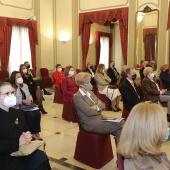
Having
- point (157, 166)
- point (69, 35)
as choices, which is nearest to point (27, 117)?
point (157, 166)

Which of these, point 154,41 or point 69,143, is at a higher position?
point 154,41

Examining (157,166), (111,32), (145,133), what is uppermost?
(111,32)

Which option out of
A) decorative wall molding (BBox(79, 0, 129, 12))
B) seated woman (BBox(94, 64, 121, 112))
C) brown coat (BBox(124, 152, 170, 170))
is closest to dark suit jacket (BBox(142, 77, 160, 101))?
seated woman (BBox(94, 64, 121, 112))

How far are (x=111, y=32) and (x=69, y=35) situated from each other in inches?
123

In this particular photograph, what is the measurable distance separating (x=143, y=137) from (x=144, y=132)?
1.3 inches

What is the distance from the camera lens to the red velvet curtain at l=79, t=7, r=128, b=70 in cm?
849

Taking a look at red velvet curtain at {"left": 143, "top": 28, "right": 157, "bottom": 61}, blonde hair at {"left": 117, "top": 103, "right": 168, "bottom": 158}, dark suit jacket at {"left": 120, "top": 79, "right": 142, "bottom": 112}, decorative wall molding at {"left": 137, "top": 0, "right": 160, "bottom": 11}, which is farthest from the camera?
red velvet curtain at {"left": 143, "top": 28, "right": 157, "bottom": 61}

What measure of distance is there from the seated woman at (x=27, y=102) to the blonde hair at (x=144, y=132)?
2765mm

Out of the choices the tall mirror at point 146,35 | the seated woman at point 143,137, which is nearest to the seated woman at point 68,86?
the tall mirror at point 146,35

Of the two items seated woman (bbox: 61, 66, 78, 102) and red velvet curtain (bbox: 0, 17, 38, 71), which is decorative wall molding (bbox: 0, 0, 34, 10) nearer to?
red velvet curtain (bbox: 0, 17, 38, 71)

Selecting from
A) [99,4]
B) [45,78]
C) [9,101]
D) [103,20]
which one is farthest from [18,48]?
[9,101]

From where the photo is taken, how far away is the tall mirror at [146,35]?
805cm

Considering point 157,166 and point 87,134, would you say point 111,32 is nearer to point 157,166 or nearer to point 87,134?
point 87,134

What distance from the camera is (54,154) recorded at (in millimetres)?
3596
